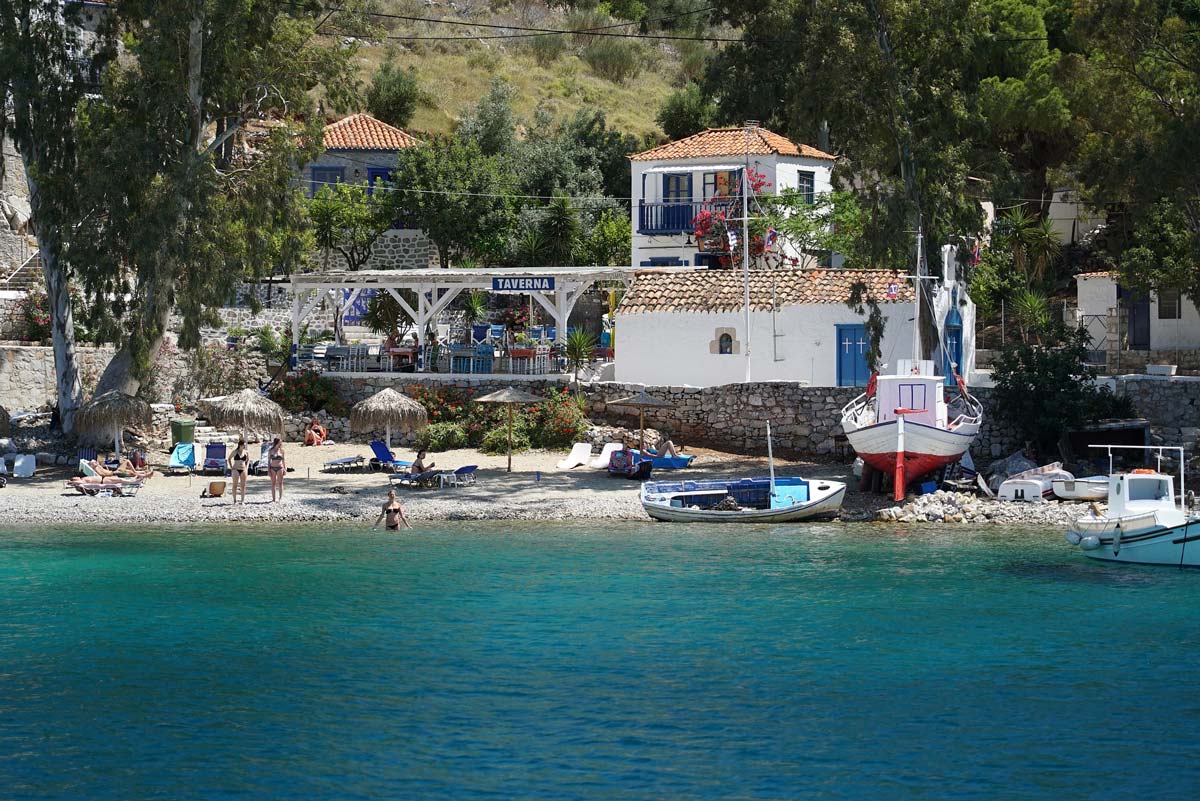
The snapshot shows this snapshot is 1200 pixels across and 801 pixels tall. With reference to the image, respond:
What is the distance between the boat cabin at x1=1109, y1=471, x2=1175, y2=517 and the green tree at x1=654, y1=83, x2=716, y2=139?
121 feet

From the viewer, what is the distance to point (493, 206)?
165 feet

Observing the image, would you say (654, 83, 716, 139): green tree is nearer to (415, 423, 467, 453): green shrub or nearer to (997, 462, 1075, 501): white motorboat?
(415, 423, 467, 453): green shrub

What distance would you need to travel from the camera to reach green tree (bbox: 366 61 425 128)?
65.6 m

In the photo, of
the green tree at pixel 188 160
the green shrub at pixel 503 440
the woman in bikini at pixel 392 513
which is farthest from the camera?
the green shrub at pixel 503 440

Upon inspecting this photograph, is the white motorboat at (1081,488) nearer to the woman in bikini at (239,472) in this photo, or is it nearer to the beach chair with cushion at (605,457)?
the beach chair with cushion at (605,457)

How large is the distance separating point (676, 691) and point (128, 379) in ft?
73.4

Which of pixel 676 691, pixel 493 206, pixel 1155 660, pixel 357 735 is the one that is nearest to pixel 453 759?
pixel 357 735

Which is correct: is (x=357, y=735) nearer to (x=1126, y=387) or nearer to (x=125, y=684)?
(x=125, y=684)

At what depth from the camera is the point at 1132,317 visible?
4322 centimetres

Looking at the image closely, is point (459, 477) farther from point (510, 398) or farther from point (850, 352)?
point (850, 352)

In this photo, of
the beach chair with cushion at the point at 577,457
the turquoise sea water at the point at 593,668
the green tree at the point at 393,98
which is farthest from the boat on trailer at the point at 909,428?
the green tree at the point at 393,98

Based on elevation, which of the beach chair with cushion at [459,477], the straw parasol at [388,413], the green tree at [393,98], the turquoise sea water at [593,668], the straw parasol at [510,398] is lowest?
the turquoise sea water at [593,668]

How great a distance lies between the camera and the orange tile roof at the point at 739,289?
1487 inches

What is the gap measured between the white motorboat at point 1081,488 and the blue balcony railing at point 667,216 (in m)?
20.1
